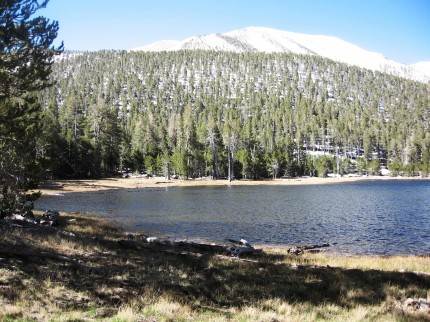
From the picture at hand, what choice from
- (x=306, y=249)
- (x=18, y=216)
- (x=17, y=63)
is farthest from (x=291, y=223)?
(x=17, y=63)

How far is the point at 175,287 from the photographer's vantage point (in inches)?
495

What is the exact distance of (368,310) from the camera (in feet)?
37.1

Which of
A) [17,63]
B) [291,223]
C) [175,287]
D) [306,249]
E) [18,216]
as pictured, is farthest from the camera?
[291,223]

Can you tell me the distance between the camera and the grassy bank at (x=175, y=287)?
10.0m

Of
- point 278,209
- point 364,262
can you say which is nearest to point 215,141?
point 278,209

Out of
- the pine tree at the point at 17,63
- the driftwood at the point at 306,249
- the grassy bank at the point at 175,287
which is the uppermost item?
the pine tree at the point at 17,63

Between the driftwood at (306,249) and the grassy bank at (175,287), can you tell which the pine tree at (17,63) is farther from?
the driftwood at (306,249)

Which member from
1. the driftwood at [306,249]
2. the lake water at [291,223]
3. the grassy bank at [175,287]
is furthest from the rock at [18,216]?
the driftwood at [306,249]

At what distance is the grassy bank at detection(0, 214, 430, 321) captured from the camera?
1005cm

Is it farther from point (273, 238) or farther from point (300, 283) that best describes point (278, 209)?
point (300, 283)

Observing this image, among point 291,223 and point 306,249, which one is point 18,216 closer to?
point 306,249

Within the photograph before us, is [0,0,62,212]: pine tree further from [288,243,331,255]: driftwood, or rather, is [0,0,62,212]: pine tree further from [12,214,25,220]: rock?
[288,243,331,255]: driftwood

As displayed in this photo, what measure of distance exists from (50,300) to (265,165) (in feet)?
437

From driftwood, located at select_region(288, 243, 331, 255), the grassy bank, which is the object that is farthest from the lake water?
the grassy bank
